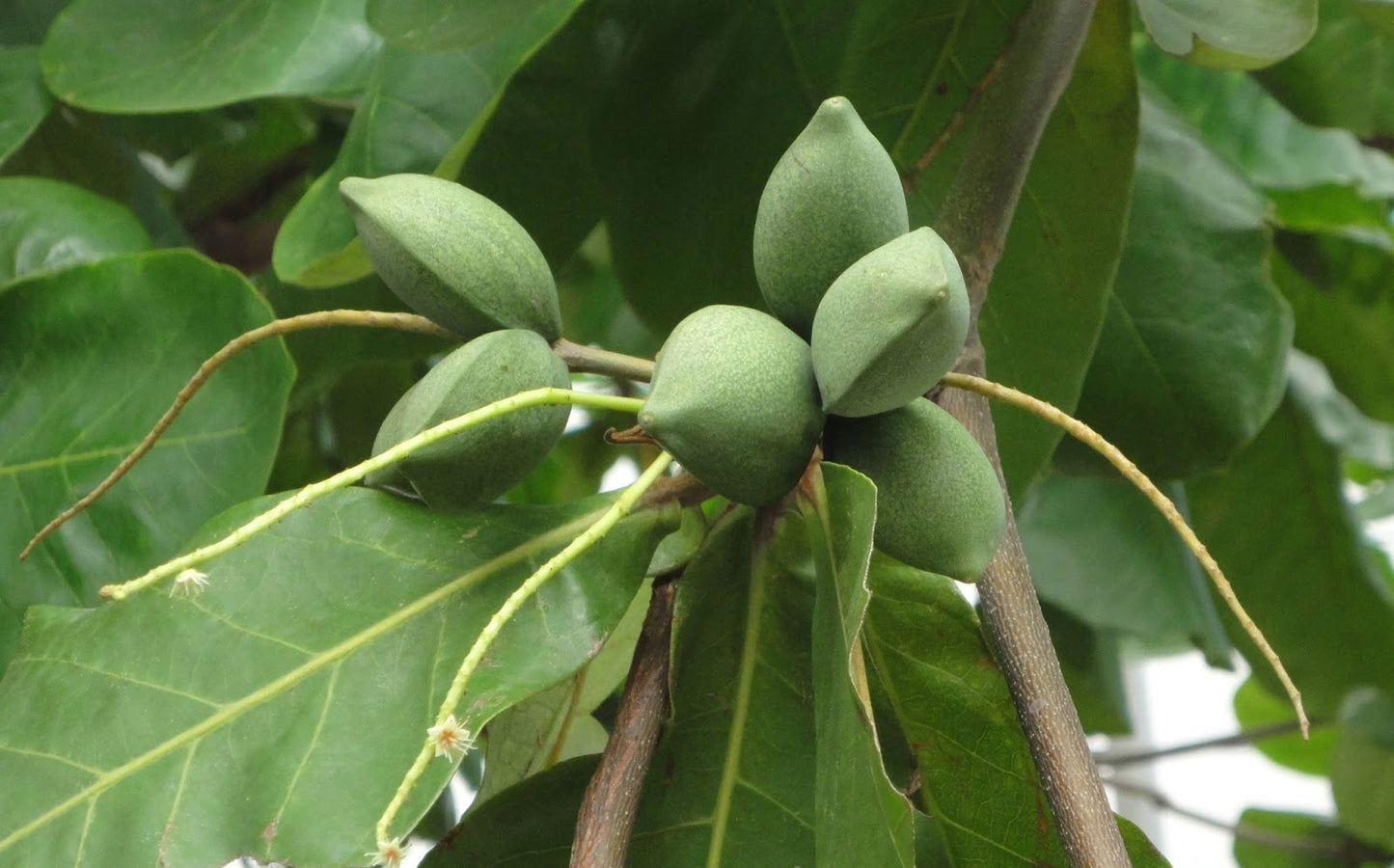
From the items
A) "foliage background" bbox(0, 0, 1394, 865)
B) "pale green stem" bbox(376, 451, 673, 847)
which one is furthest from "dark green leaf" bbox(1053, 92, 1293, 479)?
"pale green stem" bbox(376, 451, 673, 847)

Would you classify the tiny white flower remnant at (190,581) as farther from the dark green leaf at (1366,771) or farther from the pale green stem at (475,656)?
the dark green leaf at (1366,771)

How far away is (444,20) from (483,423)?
303mm

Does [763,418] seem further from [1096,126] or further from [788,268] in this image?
[1096,126]

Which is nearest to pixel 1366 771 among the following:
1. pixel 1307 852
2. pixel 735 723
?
pixel 1307 852

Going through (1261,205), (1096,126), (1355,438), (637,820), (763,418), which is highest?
(763,418)

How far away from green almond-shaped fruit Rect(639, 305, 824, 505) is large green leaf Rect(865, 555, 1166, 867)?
0.15m

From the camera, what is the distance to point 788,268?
51 cm

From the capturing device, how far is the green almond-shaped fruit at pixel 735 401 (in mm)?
458

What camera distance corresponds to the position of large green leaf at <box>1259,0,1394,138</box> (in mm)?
1087

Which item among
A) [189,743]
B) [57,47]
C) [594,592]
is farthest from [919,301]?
[57,47]

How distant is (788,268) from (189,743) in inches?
12.1

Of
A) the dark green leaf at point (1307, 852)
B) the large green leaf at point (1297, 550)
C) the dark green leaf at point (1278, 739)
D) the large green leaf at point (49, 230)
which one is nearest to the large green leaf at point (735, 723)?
the large green leaf at point (49, 230)

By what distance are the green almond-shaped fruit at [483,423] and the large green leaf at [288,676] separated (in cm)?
6

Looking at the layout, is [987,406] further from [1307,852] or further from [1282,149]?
[1307,852]
